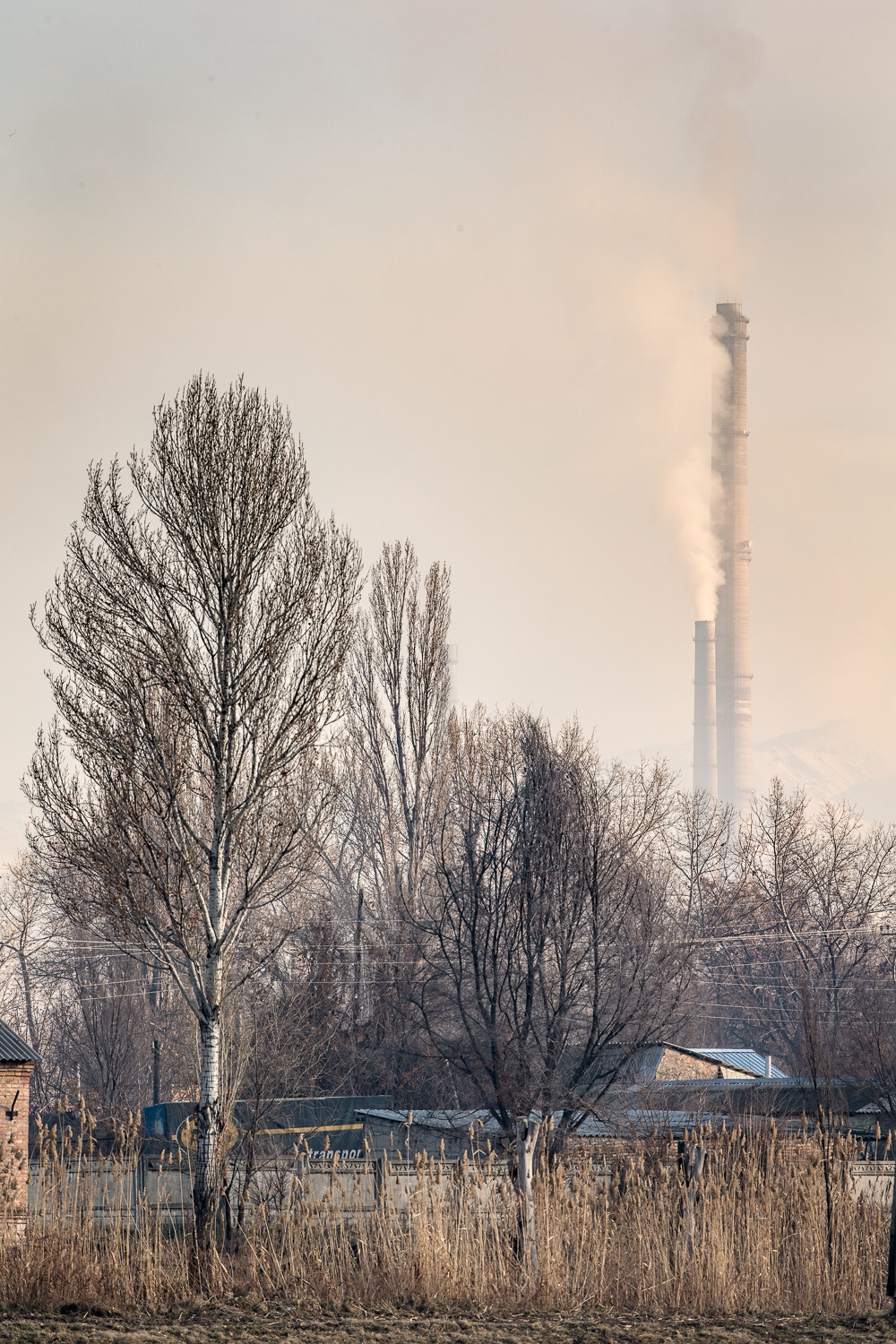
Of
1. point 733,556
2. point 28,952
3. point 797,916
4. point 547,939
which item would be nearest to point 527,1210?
point 547,939

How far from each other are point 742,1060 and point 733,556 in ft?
186

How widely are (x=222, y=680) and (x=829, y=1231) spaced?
766cm

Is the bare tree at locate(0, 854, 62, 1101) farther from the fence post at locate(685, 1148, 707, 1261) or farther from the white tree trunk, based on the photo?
the fence post at locate(685, 1148, 707, 1261)

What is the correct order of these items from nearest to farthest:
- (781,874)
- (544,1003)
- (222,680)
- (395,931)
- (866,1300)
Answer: (866,1300) → (222,680) → (544,1003) → (395,931) → (781,874)

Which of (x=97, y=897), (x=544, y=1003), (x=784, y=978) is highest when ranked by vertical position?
(x=97, y=897)

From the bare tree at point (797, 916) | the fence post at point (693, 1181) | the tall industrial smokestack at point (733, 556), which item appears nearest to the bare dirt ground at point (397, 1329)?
the fence post at point (693, 1181)

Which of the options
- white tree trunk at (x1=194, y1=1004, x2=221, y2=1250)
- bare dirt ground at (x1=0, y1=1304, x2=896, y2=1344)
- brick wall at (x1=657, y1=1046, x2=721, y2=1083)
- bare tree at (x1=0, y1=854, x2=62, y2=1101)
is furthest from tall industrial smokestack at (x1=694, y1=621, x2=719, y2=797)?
bare dirt ground at (x1=0, y1=1304, x2=896, y2=1344)

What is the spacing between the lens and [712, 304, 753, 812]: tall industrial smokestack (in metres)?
87.5

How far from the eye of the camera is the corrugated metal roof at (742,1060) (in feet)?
114

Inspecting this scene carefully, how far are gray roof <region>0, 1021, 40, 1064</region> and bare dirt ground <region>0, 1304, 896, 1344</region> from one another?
11.8 meters

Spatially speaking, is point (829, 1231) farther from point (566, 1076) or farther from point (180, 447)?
point (180, 447)

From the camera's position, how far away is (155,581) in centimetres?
1292

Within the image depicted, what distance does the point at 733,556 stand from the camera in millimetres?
88062

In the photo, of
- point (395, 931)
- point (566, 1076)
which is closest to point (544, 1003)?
point (566, 1076)
